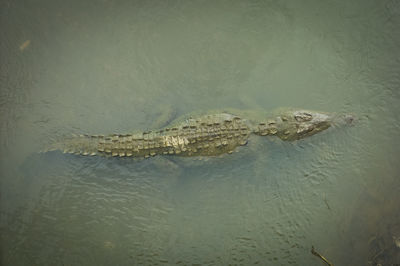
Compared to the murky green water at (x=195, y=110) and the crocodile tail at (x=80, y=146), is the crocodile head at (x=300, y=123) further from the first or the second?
the crocodile tail at (x=80, y=146)

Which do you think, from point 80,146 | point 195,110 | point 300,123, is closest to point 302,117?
point 300,123

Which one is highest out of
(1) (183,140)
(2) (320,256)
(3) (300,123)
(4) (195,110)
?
(4) (195,110)

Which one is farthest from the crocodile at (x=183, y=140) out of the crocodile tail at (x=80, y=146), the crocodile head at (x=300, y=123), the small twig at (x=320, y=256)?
the small twig at (x=320, y=256)

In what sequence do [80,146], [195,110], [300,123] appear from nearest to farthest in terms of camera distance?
[80,146] < [300,123] < [195,110]

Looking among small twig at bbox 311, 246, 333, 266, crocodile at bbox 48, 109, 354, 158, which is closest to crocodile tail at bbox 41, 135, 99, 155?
crocodile at bbox 48, 109, 354, 158

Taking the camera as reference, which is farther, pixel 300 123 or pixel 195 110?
pixel 195 110

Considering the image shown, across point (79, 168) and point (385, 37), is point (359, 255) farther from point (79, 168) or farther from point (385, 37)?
point (79, 168)

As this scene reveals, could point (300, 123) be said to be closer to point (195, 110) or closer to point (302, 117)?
point (302, 117)
